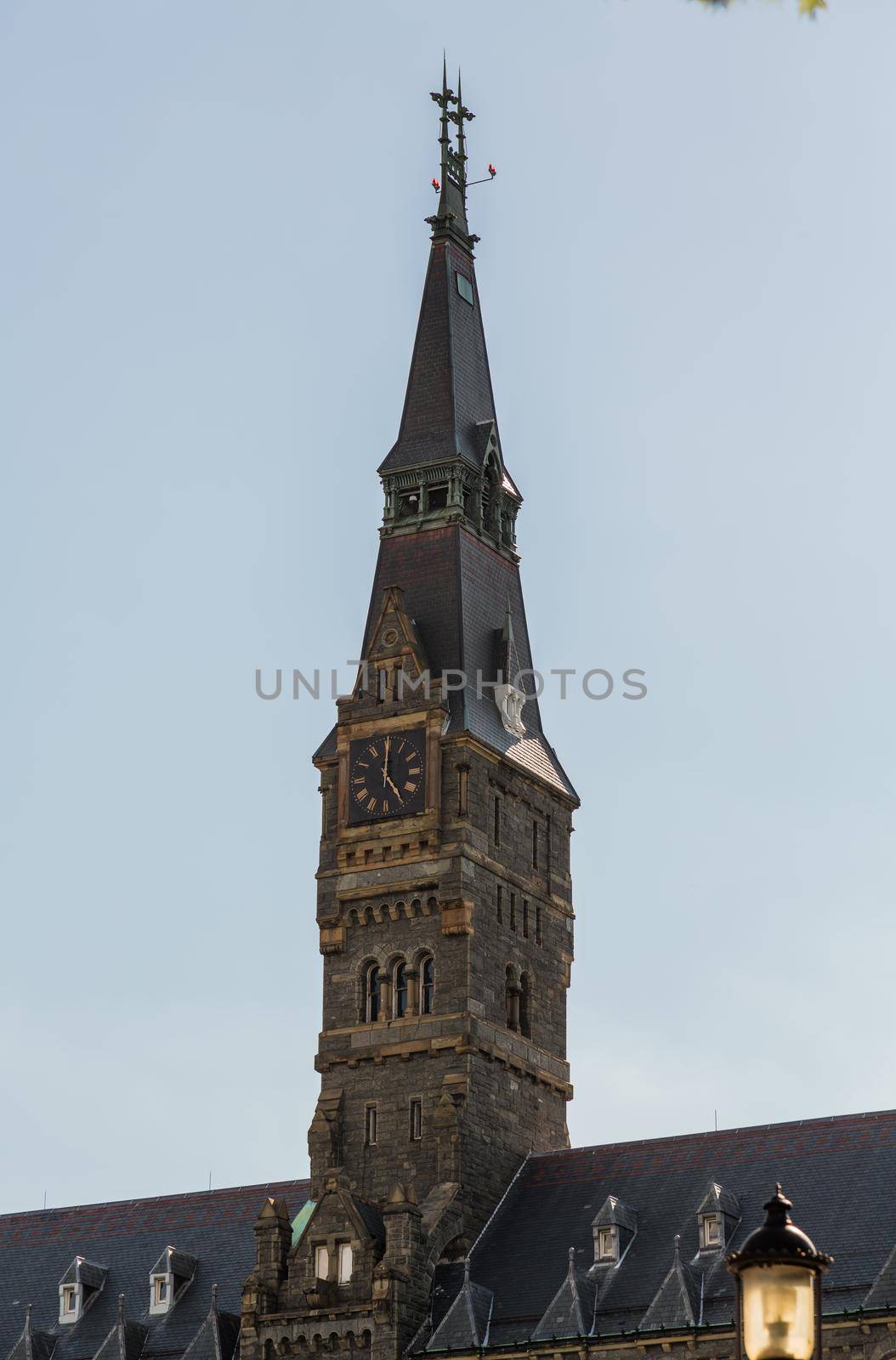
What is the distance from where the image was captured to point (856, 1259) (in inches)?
3103

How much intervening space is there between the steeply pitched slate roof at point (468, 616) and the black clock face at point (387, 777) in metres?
2.09

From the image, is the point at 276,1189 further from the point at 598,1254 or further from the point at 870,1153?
the point at 870,1153

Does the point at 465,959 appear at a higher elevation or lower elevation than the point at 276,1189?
higher

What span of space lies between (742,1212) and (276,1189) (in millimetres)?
23765

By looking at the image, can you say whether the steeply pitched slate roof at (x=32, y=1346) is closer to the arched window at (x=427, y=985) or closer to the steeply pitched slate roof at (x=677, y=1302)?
the arched window at (x=427, y=985)

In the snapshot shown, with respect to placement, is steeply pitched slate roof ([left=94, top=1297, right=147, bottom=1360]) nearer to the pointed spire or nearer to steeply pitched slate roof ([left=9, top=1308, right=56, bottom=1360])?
steeply pitched slate roof ([left=9, top=1308, right=56, bottom=1360])

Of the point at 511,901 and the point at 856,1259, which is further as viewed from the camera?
the point at 511,901

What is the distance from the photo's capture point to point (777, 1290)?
1916 centimetres

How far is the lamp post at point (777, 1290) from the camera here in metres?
18.9

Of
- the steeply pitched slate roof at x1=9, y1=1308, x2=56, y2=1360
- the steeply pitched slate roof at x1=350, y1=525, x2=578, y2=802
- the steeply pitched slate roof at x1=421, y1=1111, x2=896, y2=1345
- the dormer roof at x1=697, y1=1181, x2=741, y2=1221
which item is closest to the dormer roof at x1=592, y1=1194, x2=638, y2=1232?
the steeply pitched slate roof at x1=421, y1=1111, x2=896, y2=1345

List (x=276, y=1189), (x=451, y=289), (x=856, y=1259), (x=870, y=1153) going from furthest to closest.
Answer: (x=451, y=289) → (x=276, y=1189) → (x=870, y=1153) → (x=856, y=1259)

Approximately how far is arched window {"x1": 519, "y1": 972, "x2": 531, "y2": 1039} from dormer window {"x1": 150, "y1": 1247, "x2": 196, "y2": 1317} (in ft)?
56.1

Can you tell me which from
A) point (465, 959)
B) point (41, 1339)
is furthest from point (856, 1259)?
point (41, 1339)

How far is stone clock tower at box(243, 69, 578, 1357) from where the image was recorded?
86812mm
